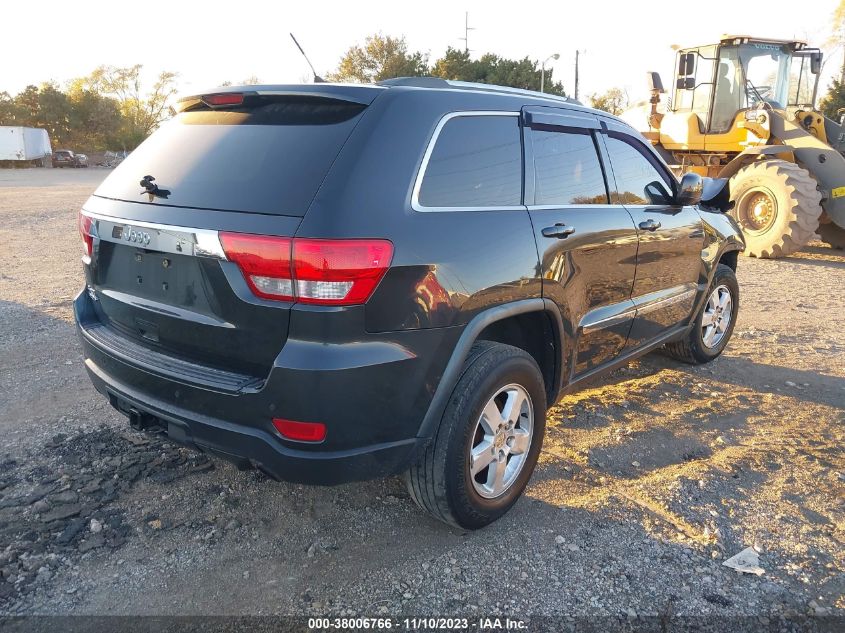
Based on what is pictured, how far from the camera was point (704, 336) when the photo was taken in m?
5.24

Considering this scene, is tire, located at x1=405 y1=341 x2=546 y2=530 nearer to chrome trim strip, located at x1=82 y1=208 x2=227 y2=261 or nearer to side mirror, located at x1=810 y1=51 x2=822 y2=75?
chrome trim strip, located at x1=82 y1=208 x2=227 y2=261

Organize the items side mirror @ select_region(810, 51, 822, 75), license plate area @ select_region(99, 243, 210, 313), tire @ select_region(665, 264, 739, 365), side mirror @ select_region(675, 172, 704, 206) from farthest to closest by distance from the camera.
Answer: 1. side mirror @ select_region(810, 51, 822, 75)
2. tire @ select_region(665, 264, 739, 365)
3. side mirror @ select_region(675, 172, 704, 206)
4. license plate area @ select_region(99, 243, 210, 313)

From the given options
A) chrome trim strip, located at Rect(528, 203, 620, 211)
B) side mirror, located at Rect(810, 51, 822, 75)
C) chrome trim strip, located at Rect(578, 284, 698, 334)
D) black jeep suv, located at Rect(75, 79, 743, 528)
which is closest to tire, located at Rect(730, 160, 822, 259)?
side mirror, located at Rect(810, 51, 822, 75)

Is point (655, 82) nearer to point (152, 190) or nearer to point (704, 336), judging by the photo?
point (704, 336)

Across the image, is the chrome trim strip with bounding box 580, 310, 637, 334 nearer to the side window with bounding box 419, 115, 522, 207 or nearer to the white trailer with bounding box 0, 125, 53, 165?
the side window with bounding box 419, 115, 522, 207

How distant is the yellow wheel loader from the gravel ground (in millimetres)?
6048

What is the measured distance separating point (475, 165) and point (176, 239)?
130cm

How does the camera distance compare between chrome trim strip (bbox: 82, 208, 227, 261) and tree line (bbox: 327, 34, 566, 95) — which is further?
tree line (bbox: 327, 34, 566, 95)

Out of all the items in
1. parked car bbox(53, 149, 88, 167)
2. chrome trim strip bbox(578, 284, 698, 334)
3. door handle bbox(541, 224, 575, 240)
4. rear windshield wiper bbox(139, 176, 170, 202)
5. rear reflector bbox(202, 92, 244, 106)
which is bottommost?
parked car bbox(53, 149, 88, 167)

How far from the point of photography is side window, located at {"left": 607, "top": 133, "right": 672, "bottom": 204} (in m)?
3.96

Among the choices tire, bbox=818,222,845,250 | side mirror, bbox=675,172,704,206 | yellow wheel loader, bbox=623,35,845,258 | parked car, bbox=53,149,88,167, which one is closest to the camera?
side mirror, bbox=675,172,704,206

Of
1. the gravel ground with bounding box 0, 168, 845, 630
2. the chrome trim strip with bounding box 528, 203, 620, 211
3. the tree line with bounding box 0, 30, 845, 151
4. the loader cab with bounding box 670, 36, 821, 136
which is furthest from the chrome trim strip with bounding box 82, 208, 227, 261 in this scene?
Result: the tree line with bounding box 0, 30, 845, 151

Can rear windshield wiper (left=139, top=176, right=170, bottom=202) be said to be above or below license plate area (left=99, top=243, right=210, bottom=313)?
above

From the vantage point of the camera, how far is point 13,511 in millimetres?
3043
